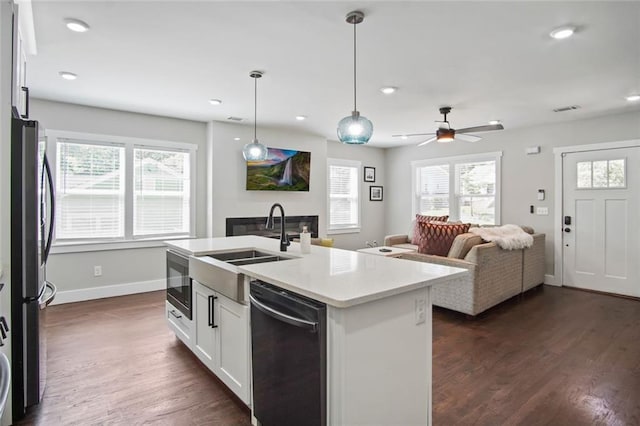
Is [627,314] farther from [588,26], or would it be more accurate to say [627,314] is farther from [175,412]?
[175,412]

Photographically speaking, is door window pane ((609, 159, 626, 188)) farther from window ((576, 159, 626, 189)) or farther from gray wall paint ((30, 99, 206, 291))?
gray wall paint ((30, 99, 206, 291))

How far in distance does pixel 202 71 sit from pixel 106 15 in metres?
1.03

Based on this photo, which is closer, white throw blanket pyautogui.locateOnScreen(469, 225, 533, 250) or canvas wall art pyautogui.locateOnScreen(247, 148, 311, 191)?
white throw blanket pyautogui.locateOnScreen(469, 225, 533, 250)

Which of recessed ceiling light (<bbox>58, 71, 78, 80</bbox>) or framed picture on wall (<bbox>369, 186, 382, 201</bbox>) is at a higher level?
recessed ceiling light (<bbox>58, 71, 78, 80</bbox>)

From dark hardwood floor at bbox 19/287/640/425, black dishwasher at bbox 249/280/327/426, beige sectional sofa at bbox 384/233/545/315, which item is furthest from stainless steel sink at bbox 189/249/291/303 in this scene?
beige sectional sofa at bbox 384/233/545/315

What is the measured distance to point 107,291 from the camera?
4746mm

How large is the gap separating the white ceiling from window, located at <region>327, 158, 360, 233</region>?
8.09 ft

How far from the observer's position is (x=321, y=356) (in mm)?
1486

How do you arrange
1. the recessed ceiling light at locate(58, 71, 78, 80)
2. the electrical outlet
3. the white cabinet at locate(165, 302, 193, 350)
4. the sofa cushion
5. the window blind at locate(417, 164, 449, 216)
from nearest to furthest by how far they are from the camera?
the electrical outlet → the white cabinet at locate(165, 302, 193, 350) → the recessed ceiling light at locate(58, 71, 78, 80) → the sofa cushion → the window blind at locate(417, 164, 449, 216)

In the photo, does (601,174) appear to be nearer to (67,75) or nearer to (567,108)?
(567,108)

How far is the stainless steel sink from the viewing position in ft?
6.64

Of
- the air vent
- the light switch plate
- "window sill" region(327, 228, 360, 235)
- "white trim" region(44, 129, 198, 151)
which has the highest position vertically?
the air vent

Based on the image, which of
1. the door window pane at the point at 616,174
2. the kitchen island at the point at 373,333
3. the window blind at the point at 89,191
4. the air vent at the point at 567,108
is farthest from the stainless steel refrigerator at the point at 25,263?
the door window pane at the point at 616,174

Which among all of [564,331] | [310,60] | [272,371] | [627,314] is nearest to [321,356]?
[272,371]
